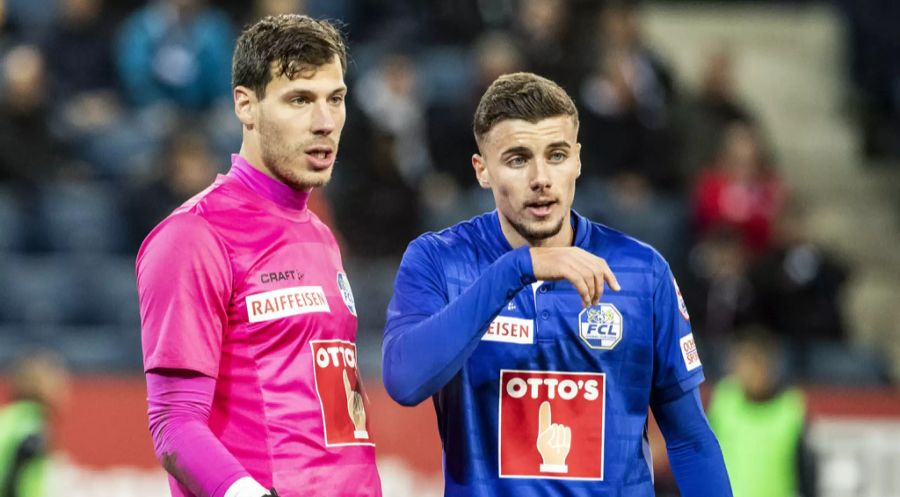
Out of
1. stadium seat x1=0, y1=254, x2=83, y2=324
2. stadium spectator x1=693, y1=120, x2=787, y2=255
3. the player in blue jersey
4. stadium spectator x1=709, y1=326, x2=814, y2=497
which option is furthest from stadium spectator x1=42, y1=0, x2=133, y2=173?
the player in blue jersey

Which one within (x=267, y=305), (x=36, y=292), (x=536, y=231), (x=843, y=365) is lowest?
(x=843, y=365)

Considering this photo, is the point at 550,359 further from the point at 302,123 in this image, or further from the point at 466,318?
the point at 302,123

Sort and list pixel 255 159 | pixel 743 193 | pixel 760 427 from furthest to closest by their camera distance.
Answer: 1. pixel 743 193
2. pixel 760 427
3. pixel 255 159

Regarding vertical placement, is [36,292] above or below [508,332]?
above

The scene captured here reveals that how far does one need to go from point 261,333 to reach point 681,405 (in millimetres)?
1229

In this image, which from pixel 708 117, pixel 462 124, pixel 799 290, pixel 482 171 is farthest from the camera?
pixel 708 117

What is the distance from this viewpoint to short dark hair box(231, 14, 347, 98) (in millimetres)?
4070

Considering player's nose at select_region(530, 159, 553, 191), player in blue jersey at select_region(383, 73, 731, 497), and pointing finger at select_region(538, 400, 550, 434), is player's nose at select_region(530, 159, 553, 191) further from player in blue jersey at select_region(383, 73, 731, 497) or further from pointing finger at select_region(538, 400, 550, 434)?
pointing finger at select_region(538, 400, 550, 434)

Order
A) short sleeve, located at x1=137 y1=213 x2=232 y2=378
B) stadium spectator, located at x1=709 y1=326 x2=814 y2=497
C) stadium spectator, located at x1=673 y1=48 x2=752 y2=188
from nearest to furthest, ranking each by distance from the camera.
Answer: short sleeve, located at x1=137 y1=213 x2=232 y2=378 → stadium spectator, located at x1=709 y1=326 x2=814 y2=497 → stadium spectator, located at x1=673 y1=48 x2=752 y2=188

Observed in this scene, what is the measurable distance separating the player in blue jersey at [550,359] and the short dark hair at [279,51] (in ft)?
1.72

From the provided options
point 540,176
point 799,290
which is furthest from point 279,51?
point 799,290

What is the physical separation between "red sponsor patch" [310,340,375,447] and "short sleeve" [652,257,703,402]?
2.81 feet

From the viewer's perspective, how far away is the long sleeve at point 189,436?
3.69 meters

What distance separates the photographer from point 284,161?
4.18m
